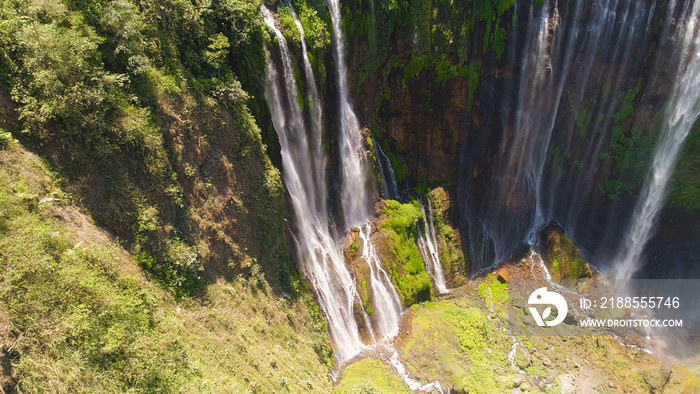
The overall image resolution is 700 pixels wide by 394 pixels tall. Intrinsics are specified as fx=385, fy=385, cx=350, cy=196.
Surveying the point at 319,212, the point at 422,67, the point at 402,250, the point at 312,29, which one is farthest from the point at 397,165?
the point at 312,29

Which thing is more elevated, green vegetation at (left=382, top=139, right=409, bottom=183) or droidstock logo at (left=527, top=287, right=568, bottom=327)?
green vegetation at (left=382, top=139, right=409, bottom=183)

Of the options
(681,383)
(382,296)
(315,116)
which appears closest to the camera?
(681,383)

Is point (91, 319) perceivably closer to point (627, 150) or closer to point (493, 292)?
point (493, 292)

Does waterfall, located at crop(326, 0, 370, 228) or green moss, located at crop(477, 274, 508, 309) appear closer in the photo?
waterfall, located at crop(326, 0, 370, 228)

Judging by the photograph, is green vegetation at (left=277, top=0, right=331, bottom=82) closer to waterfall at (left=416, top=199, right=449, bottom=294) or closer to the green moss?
waterfall at (left=416, top=199, right=449, bottom=294)

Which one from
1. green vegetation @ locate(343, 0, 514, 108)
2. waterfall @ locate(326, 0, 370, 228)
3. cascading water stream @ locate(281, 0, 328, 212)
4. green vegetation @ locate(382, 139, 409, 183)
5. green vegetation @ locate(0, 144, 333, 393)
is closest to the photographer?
green vegetation @ locate(0, 144, 333, 393)

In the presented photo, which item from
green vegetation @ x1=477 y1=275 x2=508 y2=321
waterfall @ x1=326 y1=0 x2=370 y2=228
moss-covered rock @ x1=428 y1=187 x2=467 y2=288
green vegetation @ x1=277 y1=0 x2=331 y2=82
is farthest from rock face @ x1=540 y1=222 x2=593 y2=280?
green vegetation @ x1=277 y1=0 x2=331 y2=82
